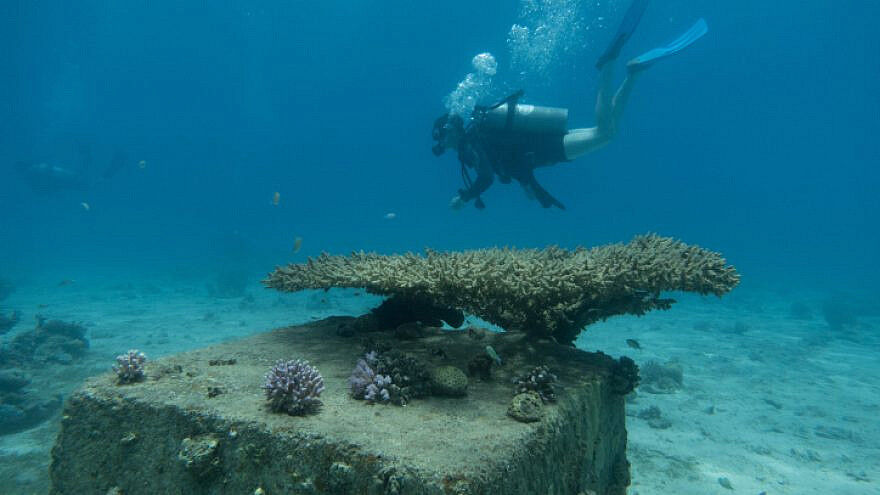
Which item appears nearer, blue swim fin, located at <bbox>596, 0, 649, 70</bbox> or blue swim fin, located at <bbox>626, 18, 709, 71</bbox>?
blue swim fin, located at <bbox>626, 18, 709, 71</bbox>

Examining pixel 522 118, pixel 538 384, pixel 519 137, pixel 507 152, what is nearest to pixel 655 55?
pixel 522 118

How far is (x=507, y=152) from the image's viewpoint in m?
11.5

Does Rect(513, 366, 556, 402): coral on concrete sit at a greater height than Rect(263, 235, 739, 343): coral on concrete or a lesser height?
lesser

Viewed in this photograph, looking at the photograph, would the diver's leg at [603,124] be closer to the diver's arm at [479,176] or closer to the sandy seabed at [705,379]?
the diver's arm at [479,176]

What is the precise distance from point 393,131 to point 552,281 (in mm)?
120343

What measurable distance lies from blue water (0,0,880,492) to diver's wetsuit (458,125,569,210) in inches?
1049

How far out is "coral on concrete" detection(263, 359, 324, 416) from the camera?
120 inches

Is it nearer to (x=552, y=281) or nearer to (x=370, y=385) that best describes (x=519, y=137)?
(x=552, y=281)

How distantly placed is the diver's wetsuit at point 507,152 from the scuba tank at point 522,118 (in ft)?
0.44

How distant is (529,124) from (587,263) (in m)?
7.97

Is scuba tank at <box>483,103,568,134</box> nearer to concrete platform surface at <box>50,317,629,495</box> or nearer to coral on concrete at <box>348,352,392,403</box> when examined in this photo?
concrete platform surface at <box>50,317,629,495</box>

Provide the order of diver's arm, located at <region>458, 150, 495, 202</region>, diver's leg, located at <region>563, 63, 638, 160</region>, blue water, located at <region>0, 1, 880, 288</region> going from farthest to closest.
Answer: blue water, located at <region>0, 1, 880, 288</region>
diver's leg, located at <region>563, 63, 638, 160</region>
diver's arm, located at <region>458, 150, 495, 202</region>

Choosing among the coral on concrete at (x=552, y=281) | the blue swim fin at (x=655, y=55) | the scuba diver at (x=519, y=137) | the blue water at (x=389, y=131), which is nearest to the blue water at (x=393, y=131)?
the blue water at (x=389, y=131)

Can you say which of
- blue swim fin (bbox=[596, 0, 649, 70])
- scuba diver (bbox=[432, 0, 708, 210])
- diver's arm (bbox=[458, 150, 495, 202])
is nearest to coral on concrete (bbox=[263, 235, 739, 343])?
diver's arm (bbox=[458, 150, 495, 202])
